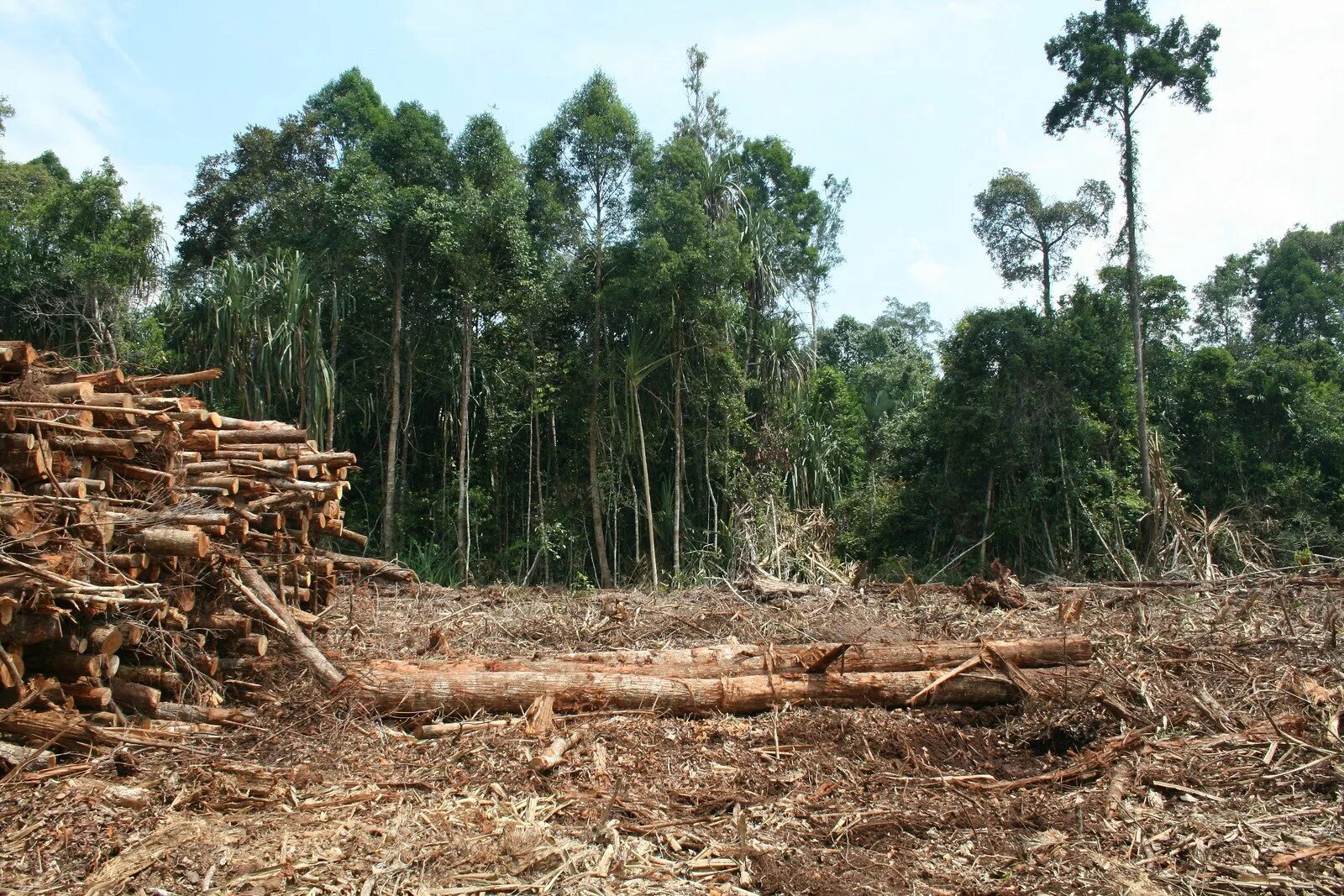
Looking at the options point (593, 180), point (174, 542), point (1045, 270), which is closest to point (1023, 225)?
point (1045, 270)

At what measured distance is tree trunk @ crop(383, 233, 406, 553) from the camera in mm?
14180

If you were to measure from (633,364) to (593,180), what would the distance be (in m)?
3.39

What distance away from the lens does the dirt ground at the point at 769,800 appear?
349 cm

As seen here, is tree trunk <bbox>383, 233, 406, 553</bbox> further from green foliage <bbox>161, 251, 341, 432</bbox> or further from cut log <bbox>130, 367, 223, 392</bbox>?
cut log <bbox>130, 367, 223, 392</bbox>

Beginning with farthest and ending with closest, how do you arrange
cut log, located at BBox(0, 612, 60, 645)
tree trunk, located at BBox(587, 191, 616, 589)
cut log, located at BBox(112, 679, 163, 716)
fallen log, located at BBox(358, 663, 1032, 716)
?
tree trunk, located at BBox(587, 191, 616, 589)
fallen log, located at BBox(358, 663, 1032, 716)
cut log, located at BBox(112, 679, 163, 716)
cut log, located at BBox(0, 612, 60, 645)

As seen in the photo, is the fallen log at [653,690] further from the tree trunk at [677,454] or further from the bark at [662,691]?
the tree trunk at [677,454]

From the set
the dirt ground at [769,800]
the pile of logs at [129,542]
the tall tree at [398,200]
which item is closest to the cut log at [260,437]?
the pile of logs at [129,542]

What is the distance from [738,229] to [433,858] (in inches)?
496

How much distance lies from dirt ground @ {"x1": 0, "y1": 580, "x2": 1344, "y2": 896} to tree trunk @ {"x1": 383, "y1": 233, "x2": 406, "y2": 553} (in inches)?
341

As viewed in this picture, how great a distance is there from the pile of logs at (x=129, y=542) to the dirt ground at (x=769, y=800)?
43 cm

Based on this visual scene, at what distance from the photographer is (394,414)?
1429 centimetres

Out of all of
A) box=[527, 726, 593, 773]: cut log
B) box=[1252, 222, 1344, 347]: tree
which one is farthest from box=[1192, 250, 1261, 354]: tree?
box=[527, 726, 593, 773]: cut log

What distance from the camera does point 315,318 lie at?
44.5 ft

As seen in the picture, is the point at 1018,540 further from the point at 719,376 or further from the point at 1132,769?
the point at 1132,769
